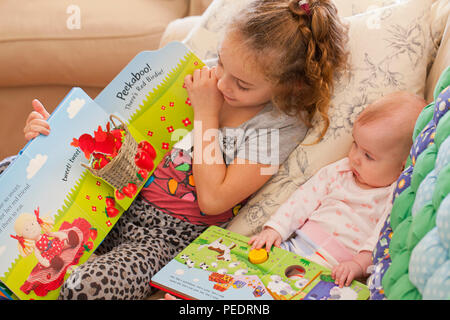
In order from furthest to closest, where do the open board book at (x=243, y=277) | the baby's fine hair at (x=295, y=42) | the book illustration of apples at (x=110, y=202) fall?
the book illustration of apples at (x=110, y=202) < the baby's fine hair at (x=295, y=42) < the open board book at (x=243, y=277)

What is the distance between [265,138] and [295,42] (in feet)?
0.68

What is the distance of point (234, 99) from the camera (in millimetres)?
1030

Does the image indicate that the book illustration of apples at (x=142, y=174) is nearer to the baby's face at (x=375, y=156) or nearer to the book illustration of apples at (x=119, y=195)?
the book illustration of apples at (x=119, y=195)

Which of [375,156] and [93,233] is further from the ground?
[375,156]

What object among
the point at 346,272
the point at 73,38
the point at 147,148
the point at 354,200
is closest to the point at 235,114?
the point at 147,148

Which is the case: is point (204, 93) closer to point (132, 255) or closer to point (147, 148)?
point (147, 148)

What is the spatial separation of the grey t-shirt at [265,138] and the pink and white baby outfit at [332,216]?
89 mm

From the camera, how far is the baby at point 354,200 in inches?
36.4

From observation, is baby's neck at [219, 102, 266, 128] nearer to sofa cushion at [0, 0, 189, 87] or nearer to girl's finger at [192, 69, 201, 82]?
girl's finger at [192, 69, 201, 82]

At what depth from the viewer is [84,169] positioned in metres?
1.02

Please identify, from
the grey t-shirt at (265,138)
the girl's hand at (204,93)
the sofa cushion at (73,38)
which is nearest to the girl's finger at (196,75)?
the girl's hand at (204,93)

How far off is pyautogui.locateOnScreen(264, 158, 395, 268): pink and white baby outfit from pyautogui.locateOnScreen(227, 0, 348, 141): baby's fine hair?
0.56ft

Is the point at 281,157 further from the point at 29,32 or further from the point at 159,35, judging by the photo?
the point at 29,32
